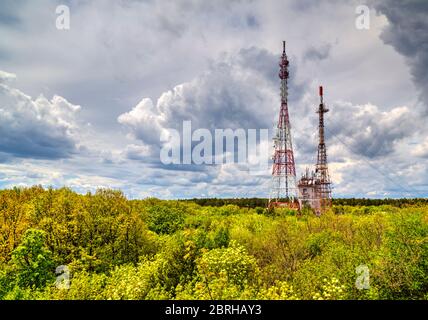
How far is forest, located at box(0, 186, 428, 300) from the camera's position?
2962 cm

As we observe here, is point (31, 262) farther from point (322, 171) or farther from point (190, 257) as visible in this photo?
point (322, 171)

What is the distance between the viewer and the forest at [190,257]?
29.6 meters

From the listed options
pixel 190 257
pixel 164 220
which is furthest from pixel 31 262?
pixel 164 220

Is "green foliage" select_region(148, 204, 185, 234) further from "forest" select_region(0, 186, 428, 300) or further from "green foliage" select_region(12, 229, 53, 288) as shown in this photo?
"green foliage" select_region(12, 229, 53, 288)

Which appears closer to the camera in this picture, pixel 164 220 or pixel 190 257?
pixel 190 257

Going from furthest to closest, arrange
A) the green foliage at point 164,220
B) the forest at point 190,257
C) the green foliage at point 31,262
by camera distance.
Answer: the green foliage at point 164,220
the green foliage at point 31,262
the forest at point 190,257

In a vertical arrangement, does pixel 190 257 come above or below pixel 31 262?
above

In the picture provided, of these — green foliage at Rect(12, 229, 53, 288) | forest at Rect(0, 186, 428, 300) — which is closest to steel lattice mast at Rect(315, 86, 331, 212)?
forest at Rect(0, 186, 428, 300)

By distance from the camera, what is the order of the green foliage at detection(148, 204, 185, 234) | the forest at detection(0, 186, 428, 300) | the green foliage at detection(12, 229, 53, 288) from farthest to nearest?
1. the green foliage at detection(148, 204, 185, 234)
2. the green foliage at detection(12, 229, 53, 288)
3. the forest at detection(0, 186, 428, 300)

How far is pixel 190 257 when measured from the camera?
1276 inches

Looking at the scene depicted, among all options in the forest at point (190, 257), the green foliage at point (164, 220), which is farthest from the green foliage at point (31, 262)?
the green foliage at point (164, 220)

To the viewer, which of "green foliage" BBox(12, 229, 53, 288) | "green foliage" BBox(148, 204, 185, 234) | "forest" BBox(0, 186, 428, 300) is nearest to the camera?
"forest" BBox(0, 186, 428, 300)

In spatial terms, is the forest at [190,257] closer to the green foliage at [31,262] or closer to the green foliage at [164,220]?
the green foliage at [31,262]

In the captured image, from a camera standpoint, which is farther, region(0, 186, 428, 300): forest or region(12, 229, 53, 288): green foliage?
region(12, 229, 53, 288): green foliage
